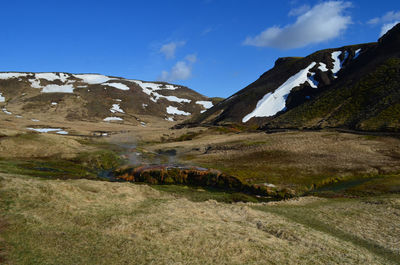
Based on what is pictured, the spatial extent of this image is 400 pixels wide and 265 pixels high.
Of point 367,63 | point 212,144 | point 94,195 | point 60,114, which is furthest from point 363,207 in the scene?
point 60,114

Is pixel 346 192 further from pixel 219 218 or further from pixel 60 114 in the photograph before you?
pixel 60 114

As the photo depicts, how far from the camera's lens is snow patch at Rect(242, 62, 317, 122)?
488 feet

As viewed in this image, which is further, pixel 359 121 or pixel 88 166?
pixel 359 121

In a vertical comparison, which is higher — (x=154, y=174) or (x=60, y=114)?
(x=60, y=114)

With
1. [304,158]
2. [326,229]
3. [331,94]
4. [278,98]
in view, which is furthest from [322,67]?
[326,229]

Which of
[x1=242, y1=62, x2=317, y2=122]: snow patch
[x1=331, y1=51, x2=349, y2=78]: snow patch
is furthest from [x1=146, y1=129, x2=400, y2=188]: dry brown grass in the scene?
[x1=331, y1=51, x2=349, y2=78]: snow patch

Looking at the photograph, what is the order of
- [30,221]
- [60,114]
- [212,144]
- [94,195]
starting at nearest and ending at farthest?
1. [30,221]
2. [94,195]
3. [212,144]
4. [60,114]

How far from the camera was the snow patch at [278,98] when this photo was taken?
488ft

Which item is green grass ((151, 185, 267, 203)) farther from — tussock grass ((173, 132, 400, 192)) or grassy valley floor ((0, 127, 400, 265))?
tussock grass ((173, 132, 400, 192))

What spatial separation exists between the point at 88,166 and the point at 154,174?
19063 millimetres

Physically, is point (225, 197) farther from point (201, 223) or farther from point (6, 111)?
point (6, 111)

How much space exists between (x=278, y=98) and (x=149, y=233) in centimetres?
14691

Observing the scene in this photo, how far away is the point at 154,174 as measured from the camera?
172ft

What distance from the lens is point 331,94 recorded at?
12519 cm
